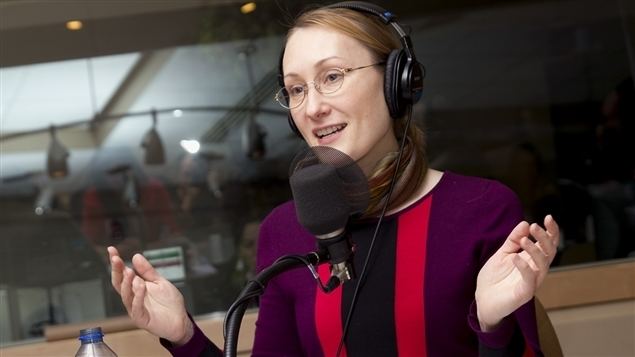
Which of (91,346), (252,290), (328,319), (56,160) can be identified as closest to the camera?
(252,290)

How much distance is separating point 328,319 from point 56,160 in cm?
381

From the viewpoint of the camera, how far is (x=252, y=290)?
1.37 meters

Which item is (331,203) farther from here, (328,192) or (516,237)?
(516,237)

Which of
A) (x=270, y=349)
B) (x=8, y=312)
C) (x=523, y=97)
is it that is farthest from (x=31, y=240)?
(x=270, y=349)

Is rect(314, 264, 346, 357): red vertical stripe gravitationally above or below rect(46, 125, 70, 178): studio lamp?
below

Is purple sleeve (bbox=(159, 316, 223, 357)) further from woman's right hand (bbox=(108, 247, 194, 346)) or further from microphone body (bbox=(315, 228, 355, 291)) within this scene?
microphone body (bbox=(315, 228, 355, 291))

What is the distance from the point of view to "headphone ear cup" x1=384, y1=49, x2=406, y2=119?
69.7 inches

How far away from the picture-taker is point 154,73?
5.50 metres

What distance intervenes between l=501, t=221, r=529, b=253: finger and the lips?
16.2 inches

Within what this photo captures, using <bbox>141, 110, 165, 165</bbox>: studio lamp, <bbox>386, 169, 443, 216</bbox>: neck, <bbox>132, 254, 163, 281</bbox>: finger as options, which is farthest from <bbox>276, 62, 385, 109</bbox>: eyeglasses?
<bbox>141, 110, 165, 165</bbox>: studio lamp

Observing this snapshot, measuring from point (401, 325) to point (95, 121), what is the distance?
3.92 meters

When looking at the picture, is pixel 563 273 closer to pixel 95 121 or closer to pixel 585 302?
pixel 585 302

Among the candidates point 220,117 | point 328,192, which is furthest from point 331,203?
point 220,117

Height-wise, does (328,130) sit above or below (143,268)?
above
